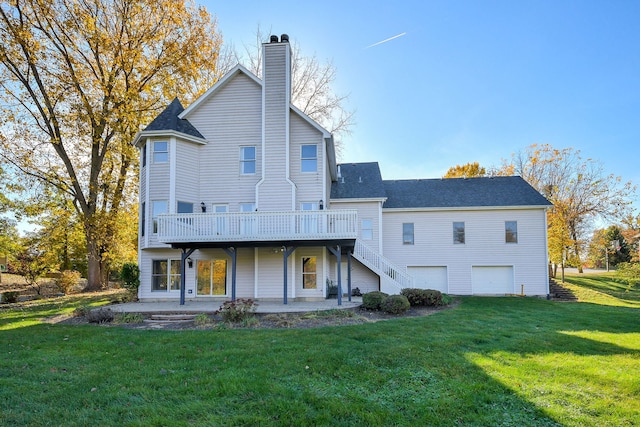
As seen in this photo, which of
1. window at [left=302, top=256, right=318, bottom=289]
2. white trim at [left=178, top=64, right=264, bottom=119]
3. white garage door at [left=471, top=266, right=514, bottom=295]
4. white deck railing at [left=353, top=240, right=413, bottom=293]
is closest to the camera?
window at [left=302, top=256, right=318, bottom=289]

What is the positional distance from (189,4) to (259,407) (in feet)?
78.6

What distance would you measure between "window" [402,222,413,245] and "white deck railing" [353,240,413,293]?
338 centimetres

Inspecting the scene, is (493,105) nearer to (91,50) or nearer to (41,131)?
(91,50)

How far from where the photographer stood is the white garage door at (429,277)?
2011cm

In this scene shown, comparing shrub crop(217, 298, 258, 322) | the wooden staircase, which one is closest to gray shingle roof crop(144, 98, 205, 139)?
shrub crop(217, 298, 258, 322)

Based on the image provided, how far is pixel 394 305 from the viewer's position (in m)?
12.1

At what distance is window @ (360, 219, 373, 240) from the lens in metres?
19.4

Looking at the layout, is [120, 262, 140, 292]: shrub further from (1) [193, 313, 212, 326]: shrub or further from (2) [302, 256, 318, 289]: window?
(2) [302, 256, 318, 289]: window

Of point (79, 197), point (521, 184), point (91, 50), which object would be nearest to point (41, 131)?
point (79, 197)

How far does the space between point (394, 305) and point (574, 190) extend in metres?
25.4

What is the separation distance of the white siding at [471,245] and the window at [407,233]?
0.18 m

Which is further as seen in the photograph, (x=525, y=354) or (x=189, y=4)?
(x=189, y=4)

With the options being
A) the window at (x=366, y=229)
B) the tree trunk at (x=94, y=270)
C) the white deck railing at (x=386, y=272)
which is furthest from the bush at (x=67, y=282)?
the window at (x=366, y=229)

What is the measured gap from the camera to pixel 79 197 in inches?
819
